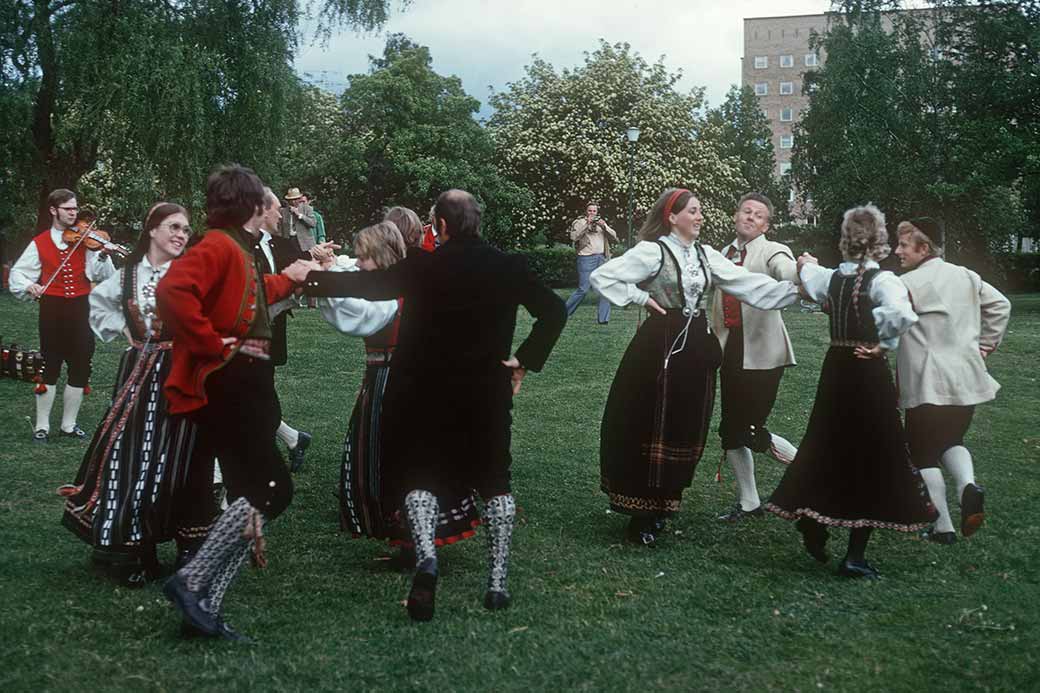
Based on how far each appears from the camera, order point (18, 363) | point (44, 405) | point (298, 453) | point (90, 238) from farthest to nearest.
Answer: point (18, 363) → point (44, 405) → point (90, 238) → point (298, 453)

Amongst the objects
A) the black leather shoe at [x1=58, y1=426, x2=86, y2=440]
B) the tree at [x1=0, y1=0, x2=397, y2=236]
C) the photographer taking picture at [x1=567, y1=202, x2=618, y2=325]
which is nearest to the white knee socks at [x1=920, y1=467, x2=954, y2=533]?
the black leather shoe at [x1=58, y1=426, x2=86, y2=440]

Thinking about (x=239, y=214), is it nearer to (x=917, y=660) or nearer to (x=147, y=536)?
(x=147, y=536)

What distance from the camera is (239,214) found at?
4820 mm

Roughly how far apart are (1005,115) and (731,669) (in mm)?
30504

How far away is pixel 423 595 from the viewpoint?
4945mm

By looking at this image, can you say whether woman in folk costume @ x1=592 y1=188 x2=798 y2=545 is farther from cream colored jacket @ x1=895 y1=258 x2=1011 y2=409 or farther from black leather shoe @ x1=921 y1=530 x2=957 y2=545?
black leather shoe @ x1=921 y1=530 x2=957 y2=545

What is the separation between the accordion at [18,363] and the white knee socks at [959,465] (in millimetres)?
9824

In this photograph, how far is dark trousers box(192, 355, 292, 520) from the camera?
4.71 metres

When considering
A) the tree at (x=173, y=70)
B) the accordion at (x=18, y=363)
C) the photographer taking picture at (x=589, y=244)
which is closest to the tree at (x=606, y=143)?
the photographer taking picture at (x=589, y=244)

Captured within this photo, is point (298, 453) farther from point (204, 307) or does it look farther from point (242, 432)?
point (204, 307)

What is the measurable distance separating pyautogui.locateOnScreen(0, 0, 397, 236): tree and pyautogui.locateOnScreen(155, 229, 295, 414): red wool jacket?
43.0 ft

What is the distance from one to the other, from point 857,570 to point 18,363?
1027cm

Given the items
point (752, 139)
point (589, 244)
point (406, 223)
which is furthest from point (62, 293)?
point (752, 139)

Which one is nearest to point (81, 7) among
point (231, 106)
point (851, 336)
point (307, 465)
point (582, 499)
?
point (231, 106)
